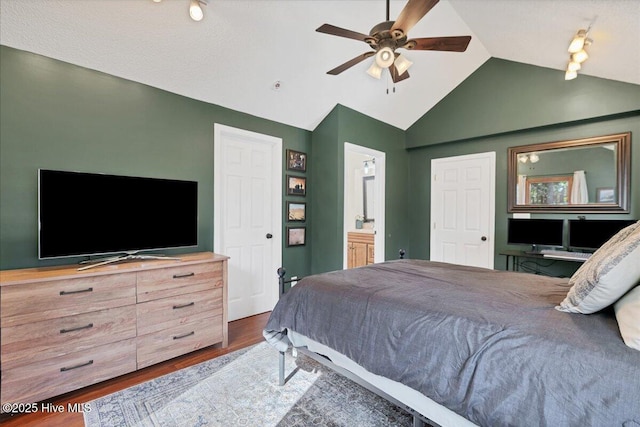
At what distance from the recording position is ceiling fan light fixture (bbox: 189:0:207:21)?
2.32 m

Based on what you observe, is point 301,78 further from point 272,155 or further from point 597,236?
point 597,236

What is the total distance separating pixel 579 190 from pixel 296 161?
3.50 meters

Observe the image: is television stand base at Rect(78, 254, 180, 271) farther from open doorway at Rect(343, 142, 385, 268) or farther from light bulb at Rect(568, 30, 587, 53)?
light bulb at Rect(568, 30, 587, 53)

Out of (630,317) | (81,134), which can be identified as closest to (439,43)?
(630,317)

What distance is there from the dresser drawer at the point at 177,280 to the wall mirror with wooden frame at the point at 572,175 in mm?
3893

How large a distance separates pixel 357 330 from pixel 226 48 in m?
2.68

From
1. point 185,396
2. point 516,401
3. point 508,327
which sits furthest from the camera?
point 185,396

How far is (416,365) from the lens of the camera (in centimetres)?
141

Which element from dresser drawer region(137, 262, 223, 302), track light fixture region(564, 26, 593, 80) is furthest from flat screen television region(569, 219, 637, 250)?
dresser drawer region(137, 262, 223, 302)

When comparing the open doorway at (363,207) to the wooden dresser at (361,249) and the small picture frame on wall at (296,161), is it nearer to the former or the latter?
the wooden dresser at (361,249)

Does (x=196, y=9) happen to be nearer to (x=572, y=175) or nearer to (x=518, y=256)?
(x=518, y=256)

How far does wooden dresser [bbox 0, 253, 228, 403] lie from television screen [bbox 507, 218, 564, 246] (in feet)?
12.0

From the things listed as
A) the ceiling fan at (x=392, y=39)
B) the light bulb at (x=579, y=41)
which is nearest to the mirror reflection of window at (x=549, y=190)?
→ the light bulb at (x=579, y=41)

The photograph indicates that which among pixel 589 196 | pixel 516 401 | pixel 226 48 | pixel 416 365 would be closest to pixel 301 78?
pixel 226 48
